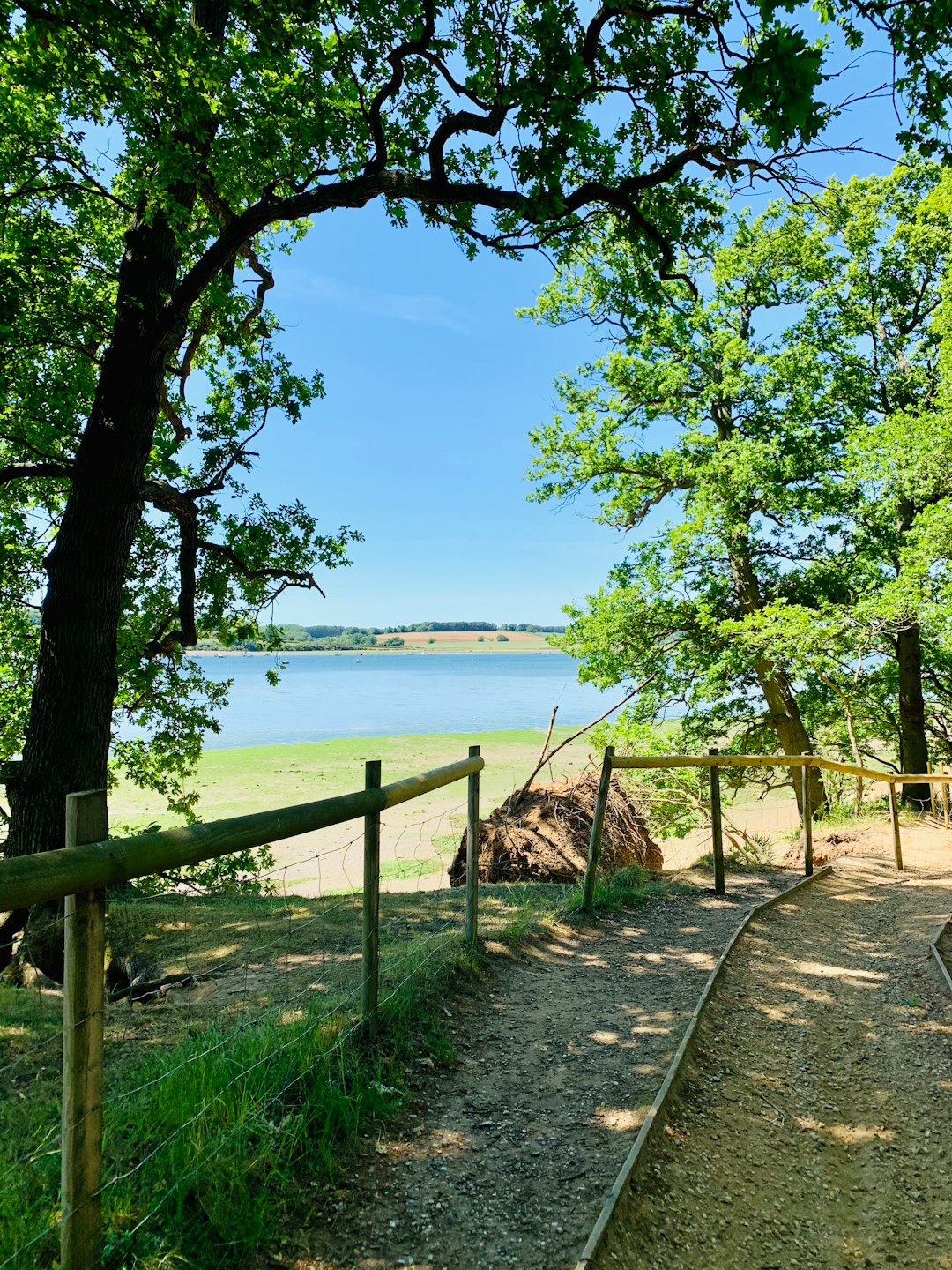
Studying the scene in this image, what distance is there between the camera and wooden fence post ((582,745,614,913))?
255 inches

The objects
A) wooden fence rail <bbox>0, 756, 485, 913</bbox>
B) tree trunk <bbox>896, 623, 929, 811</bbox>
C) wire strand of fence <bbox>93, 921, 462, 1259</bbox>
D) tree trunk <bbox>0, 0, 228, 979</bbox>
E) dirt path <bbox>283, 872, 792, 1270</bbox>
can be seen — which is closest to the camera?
wooden fence rail <bbox>0, 756, 485, 913</bbox>

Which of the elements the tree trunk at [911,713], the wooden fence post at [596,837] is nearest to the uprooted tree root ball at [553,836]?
the wooden fence post at [596,837]

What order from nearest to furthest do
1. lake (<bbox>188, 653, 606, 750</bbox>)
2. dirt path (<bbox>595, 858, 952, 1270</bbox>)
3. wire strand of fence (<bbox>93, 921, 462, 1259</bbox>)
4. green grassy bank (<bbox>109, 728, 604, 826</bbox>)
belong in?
wire strand of fence (<bbox>93, 921, 462, 1259</bbox>), dirt path (<bbox>595, 858, 952, 1270</bbox>), green grassy bank (<bbox>109, 728, 604, 826</bbox>), lake (<bbox>188, 653, 606, 750</bbox>)

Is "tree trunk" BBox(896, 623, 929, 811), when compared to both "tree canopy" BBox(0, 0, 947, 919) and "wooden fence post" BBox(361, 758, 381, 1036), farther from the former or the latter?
"wooden fence post" BBox(361, 758, 381, 1036)

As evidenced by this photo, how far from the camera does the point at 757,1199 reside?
2750 millimetres

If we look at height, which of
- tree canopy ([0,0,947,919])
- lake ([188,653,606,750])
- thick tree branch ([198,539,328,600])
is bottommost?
lake ([188,653,606,750])

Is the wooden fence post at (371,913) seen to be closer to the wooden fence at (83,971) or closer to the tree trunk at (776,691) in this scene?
the wooden fence at (83,971)

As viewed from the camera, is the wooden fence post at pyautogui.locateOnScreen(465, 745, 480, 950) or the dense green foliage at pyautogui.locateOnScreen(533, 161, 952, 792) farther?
the dense green foliage at pyautogui.locateOnScreen(533, 161, 952, 792)

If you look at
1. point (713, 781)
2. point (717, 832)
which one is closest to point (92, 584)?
point (713, 781)

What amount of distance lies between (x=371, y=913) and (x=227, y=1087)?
0.96 m

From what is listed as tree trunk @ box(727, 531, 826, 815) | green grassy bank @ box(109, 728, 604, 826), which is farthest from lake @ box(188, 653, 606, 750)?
tree trunk @ box(727, 531, 826, 815)

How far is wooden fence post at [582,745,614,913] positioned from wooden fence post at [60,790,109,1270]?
4825 mm

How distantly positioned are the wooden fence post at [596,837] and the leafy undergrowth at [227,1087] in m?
1.00

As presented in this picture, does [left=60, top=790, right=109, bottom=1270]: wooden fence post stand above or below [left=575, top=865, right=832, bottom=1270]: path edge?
above
